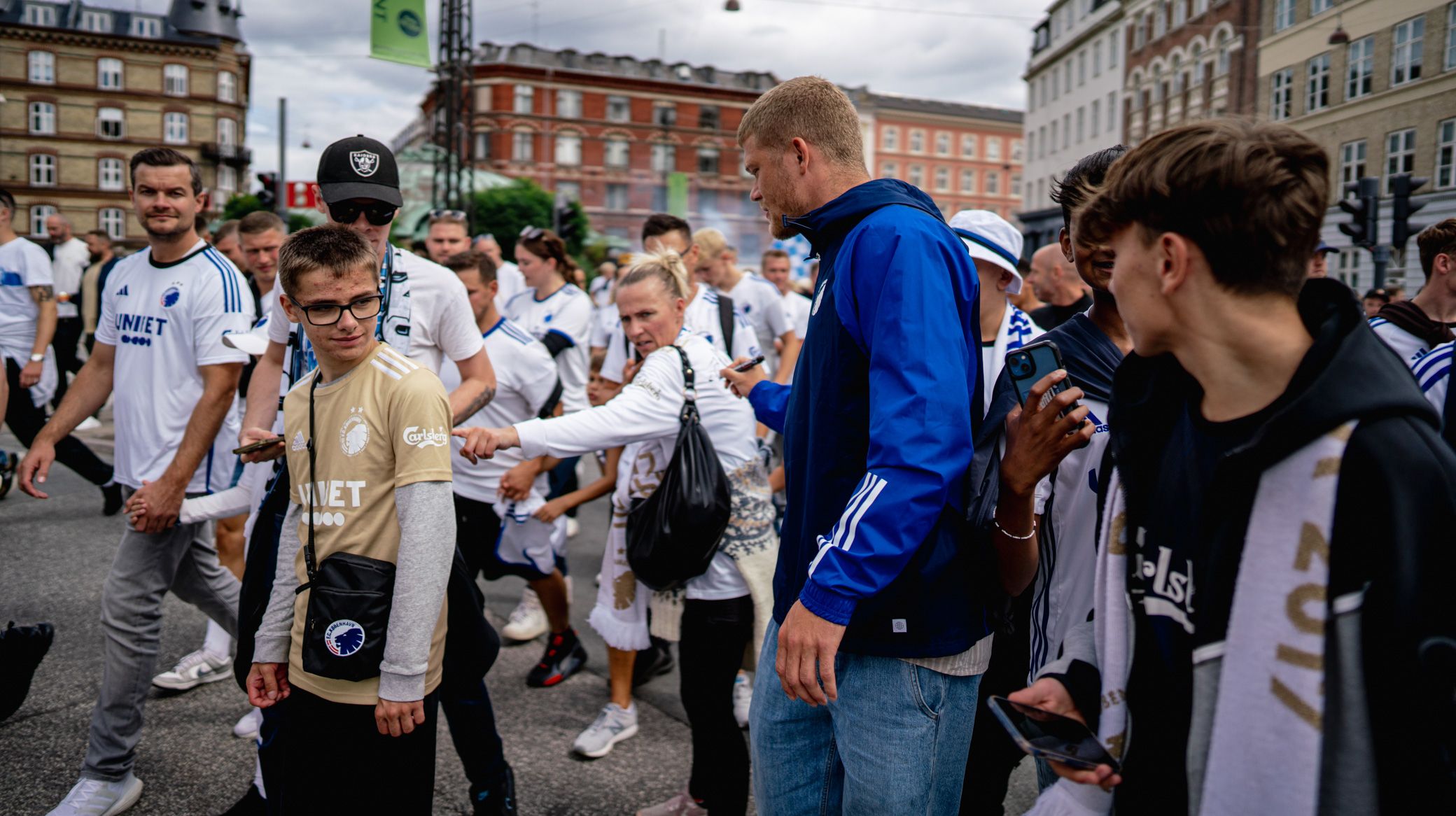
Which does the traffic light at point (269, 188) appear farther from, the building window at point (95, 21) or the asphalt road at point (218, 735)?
the building window at point (95, 21)

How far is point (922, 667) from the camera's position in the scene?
1920 mm

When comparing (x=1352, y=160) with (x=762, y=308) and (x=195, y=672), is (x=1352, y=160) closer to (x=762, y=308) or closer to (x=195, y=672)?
(x=762, y=308)

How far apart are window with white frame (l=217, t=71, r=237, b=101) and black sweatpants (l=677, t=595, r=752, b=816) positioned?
7001 cm

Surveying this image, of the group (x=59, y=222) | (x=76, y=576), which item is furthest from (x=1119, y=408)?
(x=59, y=222)

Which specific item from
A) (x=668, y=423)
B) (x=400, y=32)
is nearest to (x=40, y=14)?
(x=400, y=32)

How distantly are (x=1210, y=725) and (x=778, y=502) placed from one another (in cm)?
535

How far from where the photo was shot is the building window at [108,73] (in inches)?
2256

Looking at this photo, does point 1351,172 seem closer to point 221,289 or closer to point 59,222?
point 221,289

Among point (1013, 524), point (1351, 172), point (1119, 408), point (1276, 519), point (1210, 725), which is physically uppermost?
point (1351, 172)

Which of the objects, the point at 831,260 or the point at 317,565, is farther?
the point at 317,565

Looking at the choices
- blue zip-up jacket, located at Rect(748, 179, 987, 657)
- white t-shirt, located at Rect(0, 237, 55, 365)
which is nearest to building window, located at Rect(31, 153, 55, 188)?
white t-shirt, located at Rect(0, 237, 55, 365)

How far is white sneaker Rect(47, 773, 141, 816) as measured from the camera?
311cm

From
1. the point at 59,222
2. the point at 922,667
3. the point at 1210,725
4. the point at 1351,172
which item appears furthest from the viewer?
the point at 1351,172

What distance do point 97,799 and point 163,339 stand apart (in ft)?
5.24
